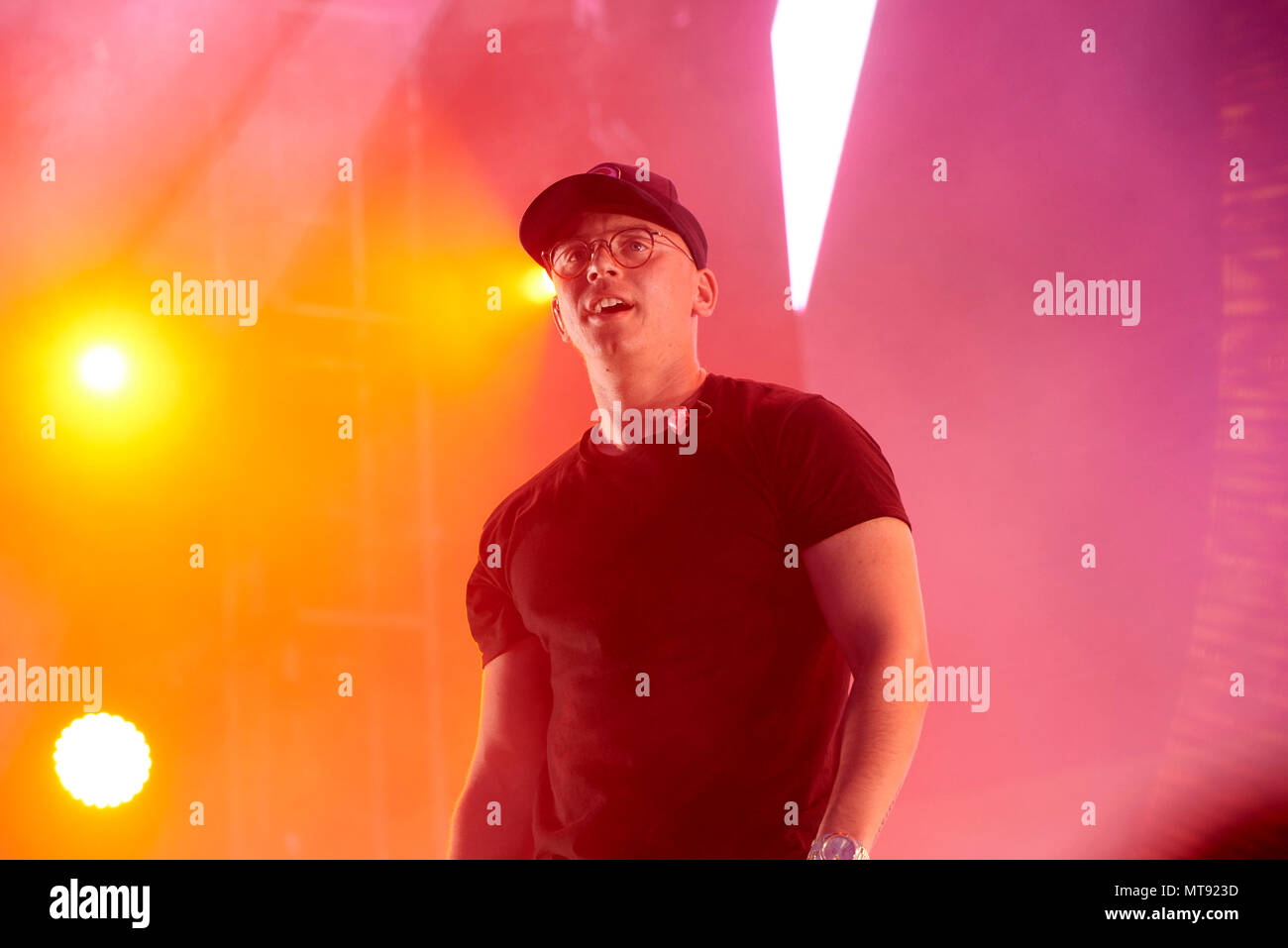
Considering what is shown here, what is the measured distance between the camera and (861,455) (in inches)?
58.3

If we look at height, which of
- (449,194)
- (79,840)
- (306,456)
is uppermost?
(449,194)

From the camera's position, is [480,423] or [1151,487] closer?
[1151,487]

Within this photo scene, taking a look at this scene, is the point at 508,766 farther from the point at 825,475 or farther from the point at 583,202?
the point at 583,202

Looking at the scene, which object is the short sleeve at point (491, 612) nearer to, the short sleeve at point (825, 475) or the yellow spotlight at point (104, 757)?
the short sleeve at point (825, 475)

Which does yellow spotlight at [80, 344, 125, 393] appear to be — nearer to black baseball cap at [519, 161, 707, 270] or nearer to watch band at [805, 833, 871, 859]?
black baseball cap at [519, 161, 707, 270]

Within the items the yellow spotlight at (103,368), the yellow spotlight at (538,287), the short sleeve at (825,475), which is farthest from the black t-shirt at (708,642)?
the yellow spotlight at (103,368)

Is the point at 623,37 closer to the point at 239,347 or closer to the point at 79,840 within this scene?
the point at 239,347

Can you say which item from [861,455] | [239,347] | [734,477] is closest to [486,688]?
[734,477]

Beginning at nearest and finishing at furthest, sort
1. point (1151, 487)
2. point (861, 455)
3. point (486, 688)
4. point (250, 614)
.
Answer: point (861, 455) → point (486, 688) → point (1151, 487) → point (250, 614)

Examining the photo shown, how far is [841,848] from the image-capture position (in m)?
1.34

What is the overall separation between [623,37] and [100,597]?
163 centimetres

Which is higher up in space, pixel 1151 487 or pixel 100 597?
pixel 1151 487

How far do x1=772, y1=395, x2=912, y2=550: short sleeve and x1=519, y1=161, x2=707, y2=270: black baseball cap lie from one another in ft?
1.43

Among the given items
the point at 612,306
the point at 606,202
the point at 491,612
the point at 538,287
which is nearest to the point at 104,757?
the point at 491,612
